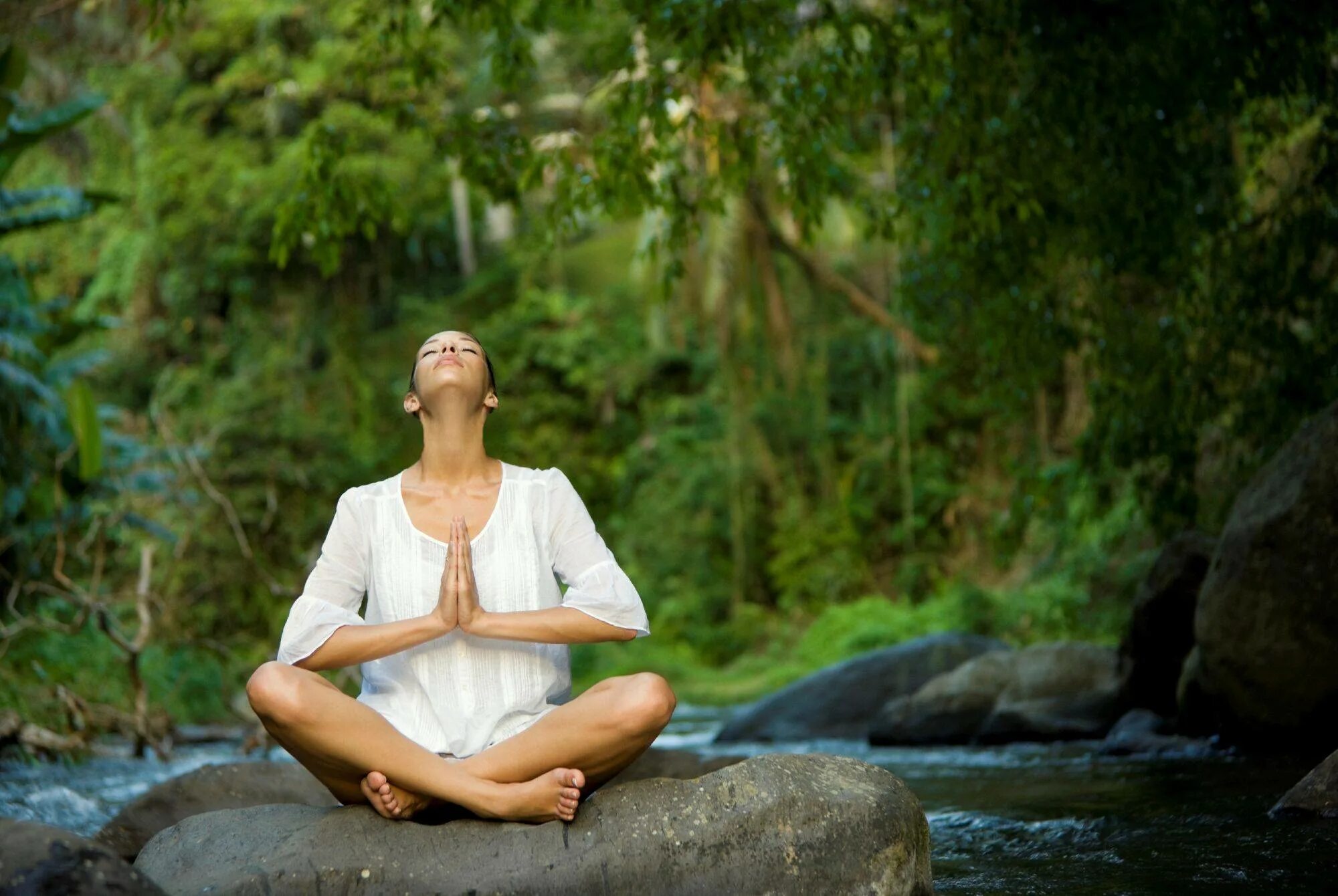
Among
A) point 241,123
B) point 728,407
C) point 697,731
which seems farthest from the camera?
point 241,123

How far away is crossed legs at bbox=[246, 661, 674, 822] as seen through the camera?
3004mm

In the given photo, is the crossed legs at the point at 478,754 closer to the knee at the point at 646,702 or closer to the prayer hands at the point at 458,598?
the knee at the point at 646,702

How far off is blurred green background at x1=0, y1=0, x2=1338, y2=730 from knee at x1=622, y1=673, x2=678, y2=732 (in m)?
3.35

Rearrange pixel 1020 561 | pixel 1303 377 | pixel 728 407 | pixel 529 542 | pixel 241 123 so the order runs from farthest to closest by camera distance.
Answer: pixel 241 123 < pixel 728 407 < pixel 1020 561 < pixel 1303 377 < pixel 529 542

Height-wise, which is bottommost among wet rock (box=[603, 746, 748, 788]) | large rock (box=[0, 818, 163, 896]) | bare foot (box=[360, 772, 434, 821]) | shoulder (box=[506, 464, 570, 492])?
wet rock (box=[603, 746, 748, 788])

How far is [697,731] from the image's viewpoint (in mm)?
10844

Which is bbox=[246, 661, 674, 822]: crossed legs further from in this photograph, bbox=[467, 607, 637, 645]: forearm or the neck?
the neck

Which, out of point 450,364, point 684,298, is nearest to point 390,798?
point 450,364

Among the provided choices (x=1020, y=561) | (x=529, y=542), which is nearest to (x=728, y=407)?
(x=1020, y=561)

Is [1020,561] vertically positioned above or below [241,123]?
below

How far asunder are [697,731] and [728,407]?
8.61 metres

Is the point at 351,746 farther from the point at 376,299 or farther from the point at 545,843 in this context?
the point at 376,299

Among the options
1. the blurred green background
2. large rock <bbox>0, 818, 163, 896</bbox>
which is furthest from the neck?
the blurred green background

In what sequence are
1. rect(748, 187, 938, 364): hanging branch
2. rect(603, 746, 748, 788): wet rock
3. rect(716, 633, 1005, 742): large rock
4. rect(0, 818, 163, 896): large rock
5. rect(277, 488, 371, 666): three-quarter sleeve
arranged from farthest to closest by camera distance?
rect(748, 187, 938, 364): hanging branch < rect(716, 633, 1005, 742): large rock < rect(603, 746, 748, 788): wet rock < rect(277, 488, 371, 666): three-quarter sleeve < rect(0, 818, 163, 896): large rock
